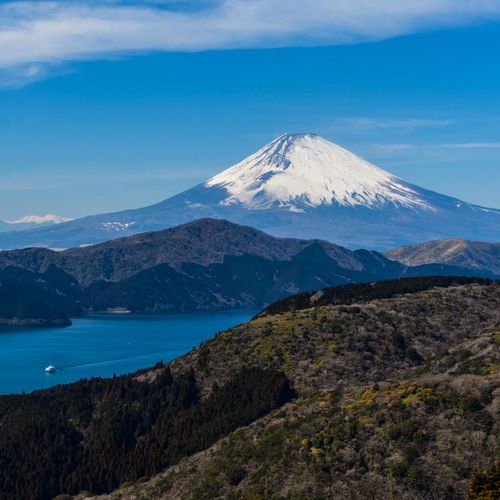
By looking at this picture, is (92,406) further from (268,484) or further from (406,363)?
(268,484)

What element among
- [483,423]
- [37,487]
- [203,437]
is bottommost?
[37,487]

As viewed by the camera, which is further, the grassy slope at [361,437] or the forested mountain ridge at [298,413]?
the forested mountain ridge at [298,413]

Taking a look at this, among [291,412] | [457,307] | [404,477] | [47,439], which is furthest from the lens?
[457,307]

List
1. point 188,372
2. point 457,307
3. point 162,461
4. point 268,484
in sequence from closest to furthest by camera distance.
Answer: point 268,484
point 162,461
point 188,372
point 457,307

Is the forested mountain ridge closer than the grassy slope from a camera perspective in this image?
No

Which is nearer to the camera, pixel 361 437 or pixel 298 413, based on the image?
pixel 361 437

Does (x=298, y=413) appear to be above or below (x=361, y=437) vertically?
below

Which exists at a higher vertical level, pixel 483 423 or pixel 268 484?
pixel 483 423

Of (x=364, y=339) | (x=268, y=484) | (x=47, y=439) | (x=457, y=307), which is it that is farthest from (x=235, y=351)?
(x=268, y=484)
